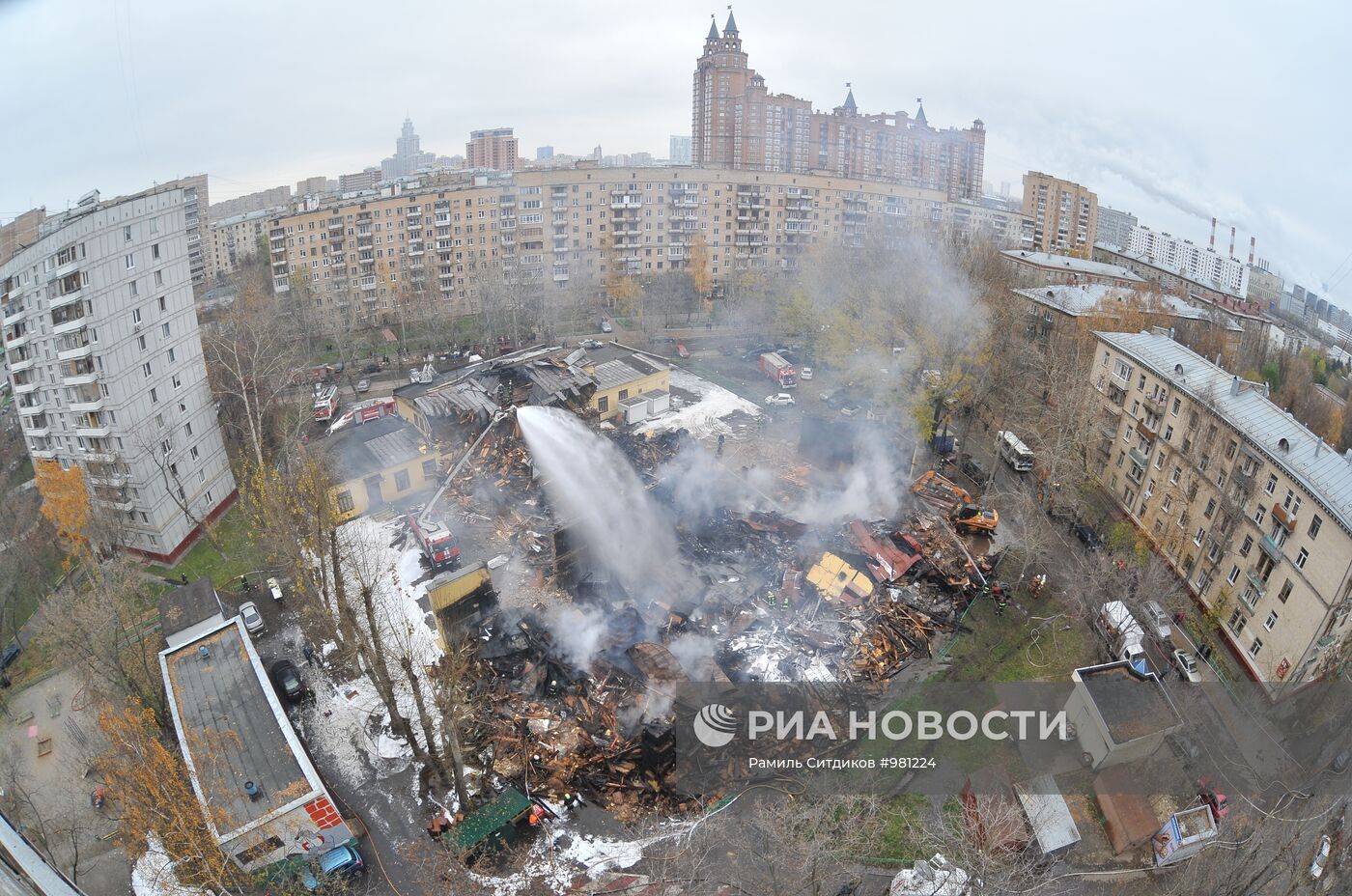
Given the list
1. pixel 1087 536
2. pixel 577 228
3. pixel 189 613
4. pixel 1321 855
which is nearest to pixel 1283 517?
pixel 1087 536

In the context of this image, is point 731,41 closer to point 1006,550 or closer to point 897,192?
point 897,192

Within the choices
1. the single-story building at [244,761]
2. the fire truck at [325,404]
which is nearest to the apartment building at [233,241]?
the fire truck at [325,404]

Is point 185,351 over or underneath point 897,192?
underneath

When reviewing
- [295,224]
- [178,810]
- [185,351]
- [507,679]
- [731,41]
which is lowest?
[507,679]

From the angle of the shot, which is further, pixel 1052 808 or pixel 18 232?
pixel 18 232

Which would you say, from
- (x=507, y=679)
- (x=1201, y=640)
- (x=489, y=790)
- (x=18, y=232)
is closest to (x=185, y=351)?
(x=18, y=232)

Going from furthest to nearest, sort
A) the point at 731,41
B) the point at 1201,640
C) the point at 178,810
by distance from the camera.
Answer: the point at 731,41, the point at 1201,640, the point at 178,810

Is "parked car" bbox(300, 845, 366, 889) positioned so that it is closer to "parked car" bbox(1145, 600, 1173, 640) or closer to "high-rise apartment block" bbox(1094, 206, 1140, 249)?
"parked car" bbox(1145, 600, 1173, 640)
